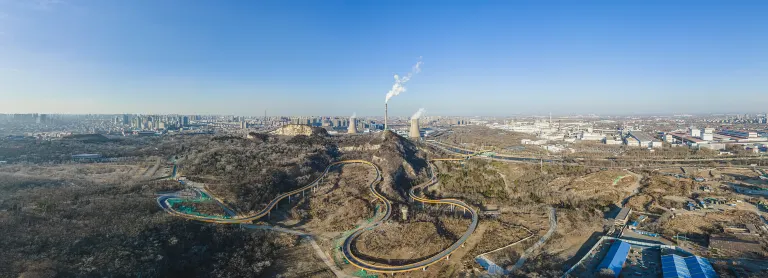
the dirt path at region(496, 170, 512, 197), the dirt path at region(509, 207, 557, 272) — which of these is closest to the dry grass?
the dirt path at region(509, 207, 557, 272)

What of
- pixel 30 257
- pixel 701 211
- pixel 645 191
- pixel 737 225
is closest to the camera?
pixel 30 257

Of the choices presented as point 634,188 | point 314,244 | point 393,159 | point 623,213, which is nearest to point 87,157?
point 393,159

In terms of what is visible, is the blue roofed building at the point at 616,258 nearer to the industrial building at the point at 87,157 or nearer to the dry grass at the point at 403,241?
the dry grass at the point at 403,241

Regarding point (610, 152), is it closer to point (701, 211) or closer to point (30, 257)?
point (701, 211)

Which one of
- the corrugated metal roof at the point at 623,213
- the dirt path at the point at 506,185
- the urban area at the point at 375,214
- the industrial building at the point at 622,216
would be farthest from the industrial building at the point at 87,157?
the corrugated metal roof at the point at 623,213

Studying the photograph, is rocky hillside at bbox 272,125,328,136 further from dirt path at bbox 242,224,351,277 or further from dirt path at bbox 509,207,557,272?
dirt path at bbox 509,207,557,272

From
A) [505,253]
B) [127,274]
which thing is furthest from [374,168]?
[127,274]
